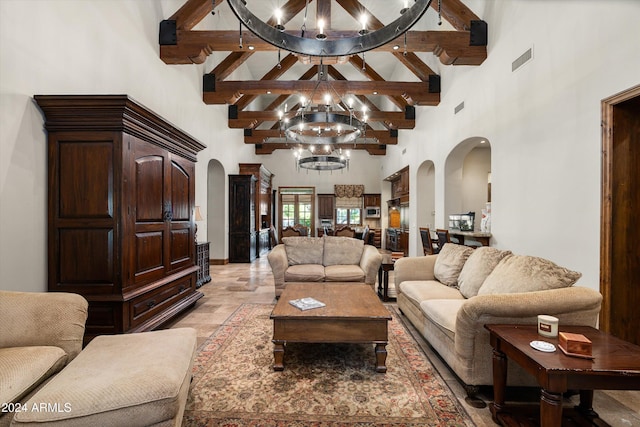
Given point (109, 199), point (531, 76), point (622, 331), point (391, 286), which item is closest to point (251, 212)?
point (391, 286)

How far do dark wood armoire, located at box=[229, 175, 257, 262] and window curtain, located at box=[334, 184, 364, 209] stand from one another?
15.4 ft

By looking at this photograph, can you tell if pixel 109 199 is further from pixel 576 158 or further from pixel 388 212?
pixel 388 212

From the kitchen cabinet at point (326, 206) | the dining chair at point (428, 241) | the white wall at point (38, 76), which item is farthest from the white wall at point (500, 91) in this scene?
the kitchen cabinet at point (326, 206)

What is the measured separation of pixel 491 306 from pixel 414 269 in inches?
69.2

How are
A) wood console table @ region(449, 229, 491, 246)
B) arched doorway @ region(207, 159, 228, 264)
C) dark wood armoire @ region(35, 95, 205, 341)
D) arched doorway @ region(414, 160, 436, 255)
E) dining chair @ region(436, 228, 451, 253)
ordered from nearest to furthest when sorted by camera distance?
dark wood armoire @ region(35, 95, 205, 341) < wood console table @ region(449, 229, 491, 246) < dining chair @ region(436, 228, 451, 253) < arched doorway @ region(414, 160, 436, 255) < arched doorway @ region(207, 159, 228, 264)

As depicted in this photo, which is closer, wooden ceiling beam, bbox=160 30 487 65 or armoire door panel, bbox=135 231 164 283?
armoire door panel, bbox=135 231 164 283

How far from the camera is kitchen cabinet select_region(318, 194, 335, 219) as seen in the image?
11.8 meters

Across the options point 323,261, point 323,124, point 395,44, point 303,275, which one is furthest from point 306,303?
point 395,44

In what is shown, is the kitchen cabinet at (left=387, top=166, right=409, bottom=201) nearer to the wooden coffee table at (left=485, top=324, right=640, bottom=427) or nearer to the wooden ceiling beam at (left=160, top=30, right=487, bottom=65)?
the wooden ceiling beam at (left=160, top=30, right=487, bottom=65)

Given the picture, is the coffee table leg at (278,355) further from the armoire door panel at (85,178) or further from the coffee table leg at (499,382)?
the armoire door panel at (85,178)

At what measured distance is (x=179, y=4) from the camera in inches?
192

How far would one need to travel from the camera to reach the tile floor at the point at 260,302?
186 centimetres

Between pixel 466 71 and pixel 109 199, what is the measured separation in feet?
17.8

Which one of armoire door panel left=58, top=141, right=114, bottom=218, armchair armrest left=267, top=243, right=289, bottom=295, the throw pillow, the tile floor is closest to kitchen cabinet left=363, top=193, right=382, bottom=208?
the tile floor
